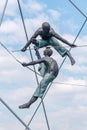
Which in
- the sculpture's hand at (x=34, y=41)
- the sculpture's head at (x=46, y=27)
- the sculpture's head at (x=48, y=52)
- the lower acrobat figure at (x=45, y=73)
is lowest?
the lower acrobat figure at (x=45, y=73)

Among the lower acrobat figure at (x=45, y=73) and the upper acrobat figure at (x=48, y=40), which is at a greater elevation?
the upper acrobat figure at (x=48, y=40)

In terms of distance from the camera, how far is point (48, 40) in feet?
15.6

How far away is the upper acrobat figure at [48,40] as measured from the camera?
15.3ft

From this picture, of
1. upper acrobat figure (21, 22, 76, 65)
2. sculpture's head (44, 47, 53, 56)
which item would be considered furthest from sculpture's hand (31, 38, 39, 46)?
sculpture's head (44, 47, 53, 56)

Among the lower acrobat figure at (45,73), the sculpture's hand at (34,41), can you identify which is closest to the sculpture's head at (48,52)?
the lower acrobat figure at (45,73)

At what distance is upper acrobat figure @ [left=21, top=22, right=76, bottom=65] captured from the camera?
466cm

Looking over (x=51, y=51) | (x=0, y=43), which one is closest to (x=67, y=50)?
(x=51, y=51)

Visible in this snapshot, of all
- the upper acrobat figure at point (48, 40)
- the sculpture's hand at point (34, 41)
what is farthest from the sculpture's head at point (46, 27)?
the sculpture's hand at point (34, 41)

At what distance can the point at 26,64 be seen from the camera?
4.57m

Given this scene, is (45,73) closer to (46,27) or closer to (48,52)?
(48,52)

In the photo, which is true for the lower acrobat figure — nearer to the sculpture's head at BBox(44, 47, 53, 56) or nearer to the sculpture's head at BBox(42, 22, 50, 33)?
the sculpture's head at BBox(44, 47, 53, 56)

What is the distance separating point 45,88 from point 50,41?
15.9 inches

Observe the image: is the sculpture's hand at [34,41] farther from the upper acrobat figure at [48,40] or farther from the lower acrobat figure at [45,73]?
the lower acrobat figure at [45,73]

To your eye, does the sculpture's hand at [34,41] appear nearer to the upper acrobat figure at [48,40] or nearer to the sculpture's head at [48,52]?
the upper acrobat figure at [48,40]
